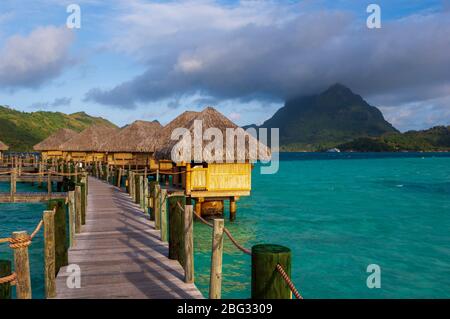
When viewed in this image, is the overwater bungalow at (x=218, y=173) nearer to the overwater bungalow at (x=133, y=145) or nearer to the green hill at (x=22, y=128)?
the overwater bungalow at (x=133, y=145)

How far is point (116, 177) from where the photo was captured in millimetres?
29453

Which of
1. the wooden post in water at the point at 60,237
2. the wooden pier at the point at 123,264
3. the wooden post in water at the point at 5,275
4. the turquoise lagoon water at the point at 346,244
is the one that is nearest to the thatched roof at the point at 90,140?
the turquoise lagoon water at the point at 346,244

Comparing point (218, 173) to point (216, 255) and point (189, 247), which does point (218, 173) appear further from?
point (216, 255)

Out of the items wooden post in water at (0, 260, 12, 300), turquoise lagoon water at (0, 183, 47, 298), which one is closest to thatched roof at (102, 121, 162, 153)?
turquoise lagoon water at (0, 183, 47, 298)

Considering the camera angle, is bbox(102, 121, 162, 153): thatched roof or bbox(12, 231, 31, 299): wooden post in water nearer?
bbox(12, 231, 31, 299): wooden post in water

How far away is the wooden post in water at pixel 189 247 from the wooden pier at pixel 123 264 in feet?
0.52

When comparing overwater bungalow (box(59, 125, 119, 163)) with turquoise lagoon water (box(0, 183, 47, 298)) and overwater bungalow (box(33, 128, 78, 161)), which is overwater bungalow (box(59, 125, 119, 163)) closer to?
overwater bungalow (box(33, 128, 78, 161))

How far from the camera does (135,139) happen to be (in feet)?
136

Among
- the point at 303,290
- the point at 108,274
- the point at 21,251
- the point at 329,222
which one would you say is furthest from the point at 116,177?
the point at 21,251

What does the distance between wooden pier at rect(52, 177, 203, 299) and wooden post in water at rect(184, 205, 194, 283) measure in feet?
0.52

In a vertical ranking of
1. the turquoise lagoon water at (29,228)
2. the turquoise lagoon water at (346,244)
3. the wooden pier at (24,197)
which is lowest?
the turquoise lagoon water at (346,244)

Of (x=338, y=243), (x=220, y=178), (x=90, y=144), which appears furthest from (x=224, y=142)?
(x=90, y=144)

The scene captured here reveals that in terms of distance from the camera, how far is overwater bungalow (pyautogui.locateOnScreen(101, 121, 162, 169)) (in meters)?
39.8

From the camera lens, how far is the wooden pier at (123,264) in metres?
6.68
